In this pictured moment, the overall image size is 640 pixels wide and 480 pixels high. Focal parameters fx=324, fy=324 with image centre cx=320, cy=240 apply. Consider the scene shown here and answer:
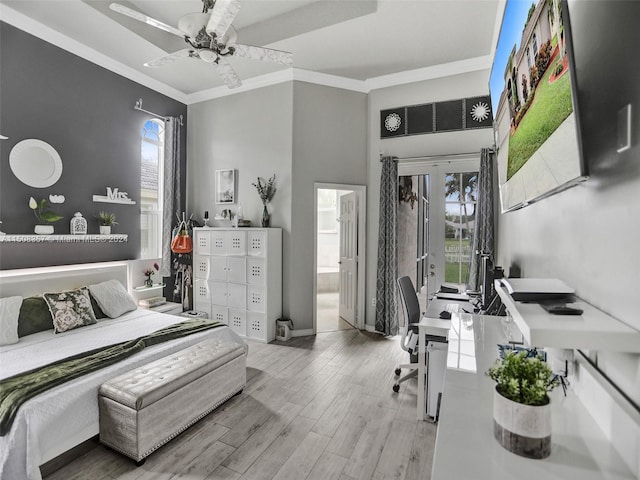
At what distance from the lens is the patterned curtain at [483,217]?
3730 mm

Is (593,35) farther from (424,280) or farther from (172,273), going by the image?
(172,273)

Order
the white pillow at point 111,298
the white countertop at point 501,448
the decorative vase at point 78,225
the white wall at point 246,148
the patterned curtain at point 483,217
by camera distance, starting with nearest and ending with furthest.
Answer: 1. the white countertop at point 501,448
2. the white pillow at point 111,298
3. the decorative vase at point 78,225
4. the patterned curtain at point 483,217
5. the white wall at point 246,148

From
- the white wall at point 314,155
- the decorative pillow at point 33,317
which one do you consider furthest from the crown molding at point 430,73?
the decorative pillow at point 33,317

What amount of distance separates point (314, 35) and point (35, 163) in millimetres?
3224

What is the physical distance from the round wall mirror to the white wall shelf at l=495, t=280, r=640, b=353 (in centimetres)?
433

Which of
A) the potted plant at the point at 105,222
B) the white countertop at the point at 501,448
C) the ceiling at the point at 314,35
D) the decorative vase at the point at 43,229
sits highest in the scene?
the ceiling at the point at 314,35

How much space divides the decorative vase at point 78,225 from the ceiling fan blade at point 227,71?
89.8 inches

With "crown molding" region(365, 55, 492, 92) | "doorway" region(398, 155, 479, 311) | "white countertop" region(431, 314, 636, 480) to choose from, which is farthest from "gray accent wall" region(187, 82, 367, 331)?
"white countertop" region(431, 314, 636, 480)

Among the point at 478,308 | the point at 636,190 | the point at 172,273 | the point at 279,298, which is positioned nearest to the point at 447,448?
the point at 636,190

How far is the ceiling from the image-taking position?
3191mm

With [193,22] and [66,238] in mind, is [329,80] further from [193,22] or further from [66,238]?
[66,238]

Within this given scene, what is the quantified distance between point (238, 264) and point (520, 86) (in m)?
3.64

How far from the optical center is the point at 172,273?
491 cm

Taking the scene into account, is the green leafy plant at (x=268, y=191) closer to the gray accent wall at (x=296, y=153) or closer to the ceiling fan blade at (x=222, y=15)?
the gray accent wall at (x=296, y=153)
